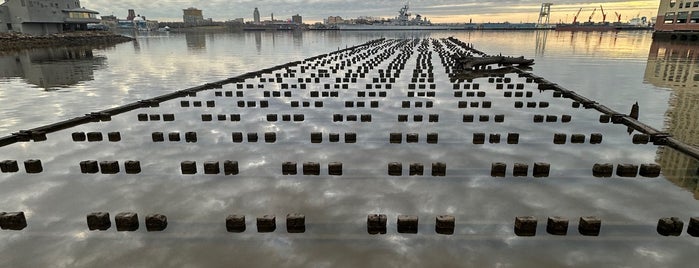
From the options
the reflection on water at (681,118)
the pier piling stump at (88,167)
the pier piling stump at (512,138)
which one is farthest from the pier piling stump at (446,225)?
the pier piling stump at (88,167)

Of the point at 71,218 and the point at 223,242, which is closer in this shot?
the point at 223,242

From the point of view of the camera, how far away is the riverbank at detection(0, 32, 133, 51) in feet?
182

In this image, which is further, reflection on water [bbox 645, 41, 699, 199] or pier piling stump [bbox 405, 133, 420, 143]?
pier piling stump [bbox 405, 133, 420, 143]

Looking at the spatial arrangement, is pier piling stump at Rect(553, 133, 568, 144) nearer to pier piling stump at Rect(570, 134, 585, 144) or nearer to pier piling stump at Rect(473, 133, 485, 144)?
pier piling stump at Rect(570, 134, 585, 144)

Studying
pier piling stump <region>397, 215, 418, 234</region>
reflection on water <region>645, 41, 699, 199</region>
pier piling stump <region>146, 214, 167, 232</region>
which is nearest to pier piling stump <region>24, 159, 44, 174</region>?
pier piling stump <region>146, 214, 167, 232</region>

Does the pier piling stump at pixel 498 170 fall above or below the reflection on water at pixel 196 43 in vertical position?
below

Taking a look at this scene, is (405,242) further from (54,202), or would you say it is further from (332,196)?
(54,202)

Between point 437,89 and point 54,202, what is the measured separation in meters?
16.6

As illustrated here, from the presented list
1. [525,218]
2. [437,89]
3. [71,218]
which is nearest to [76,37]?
[437,89]

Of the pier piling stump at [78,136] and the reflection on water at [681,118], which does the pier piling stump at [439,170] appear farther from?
the pier piling stump at [78,136]

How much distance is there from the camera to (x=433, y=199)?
7469 mm

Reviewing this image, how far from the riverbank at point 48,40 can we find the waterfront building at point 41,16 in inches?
232

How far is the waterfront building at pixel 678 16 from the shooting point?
68.1 meters

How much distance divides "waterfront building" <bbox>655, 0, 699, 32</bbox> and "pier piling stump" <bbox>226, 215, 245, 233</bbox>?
88357 mm
